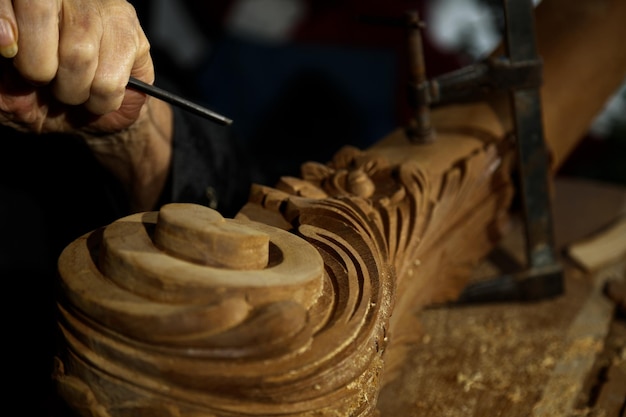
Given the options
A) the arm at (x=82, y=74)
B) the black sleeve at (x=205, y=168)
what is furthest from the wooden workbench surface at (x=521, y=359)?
the arm at (x=82, y=74)

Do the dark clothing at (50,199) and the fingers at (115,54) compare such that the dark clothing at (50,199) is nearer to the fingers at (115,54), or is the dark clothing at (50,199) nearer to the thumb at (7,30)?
the fingers at (115,54)

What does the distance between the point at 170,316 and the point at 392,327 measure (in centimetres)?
44

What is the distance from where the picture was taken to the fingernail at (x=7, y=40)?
84 cm

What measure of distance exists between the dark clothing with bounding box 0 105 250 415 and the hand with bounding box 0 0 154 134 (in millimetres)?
227

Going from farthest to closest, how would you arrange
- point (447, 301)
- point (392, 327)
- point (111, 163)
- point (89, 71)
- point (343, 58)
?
point (343, 58) → point (447, 301) → point (111, 163) → point (392, 327) → point (89, 71)

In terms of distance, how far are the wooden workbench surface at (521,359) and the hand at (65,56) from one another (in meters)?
0.58

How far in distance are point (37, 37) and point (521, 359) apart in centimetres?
84

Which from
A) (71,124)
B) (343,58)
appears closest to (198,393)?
(71,124)

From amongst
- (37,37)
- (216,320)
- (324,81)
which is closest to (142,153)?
(37,37)

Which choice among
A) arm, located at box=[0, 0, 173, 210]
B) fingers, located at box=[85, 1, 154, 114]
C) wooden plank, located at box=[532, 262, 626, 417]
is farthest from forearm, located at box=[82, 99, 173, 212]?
wooden plank, located at box=[532, 262, 626, 417]

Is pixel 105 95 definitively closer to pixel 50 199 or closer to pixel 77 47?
pixel 77 47

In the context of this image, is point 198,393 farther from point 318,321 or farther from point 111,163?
point 111,163

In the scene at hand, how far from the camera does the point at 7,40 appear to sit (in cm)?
85

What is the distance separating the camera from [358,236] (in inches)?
37.7
